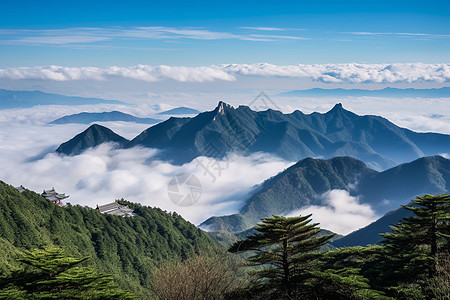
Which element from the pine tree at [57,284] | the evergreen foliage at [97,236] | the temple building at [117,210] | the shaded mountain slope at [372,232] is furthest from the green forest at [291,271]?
the shaded mountain slope at [372,232]

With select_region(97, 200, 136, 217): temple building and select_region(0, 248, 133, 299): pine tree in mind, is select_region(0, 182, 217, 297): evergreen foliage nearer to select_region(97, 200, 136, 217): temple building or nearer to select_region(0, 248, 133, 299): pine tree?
select_region(97, 200, 136, 217): temple building

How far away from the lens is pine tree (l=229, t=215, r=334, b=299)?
1817 centimetres

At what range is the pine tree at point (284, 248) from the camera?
1817 centimetres

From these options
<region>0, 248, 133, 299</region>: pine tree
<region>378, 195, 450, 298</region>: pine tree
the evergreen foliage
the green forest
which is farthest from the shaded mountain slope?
<region>0, 248, 133, 299</region>: pine tree

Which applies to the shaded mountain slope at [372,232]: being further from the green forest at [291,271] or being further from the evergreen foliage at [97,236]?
the green forest at [291,271]

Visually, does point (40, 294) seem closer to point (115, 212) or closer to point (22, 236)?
point (22, 236)

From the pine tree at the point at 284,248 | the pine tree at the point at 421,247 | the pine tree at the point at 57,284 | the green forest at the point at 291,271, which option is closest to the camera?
the pine tree at the point at 57,284

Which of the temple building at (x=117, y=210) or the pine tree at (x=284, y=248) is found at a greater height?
the temple building at (x=117, y=210)

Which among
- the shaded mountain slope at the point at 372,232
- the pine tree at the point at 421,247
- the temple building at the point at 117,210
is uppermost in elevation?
the temple building at the point at 117,210

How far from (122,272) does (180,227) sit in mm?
30681

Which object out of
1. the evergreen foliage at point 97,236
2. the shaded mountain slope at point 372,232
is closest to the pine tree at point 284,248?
the evergreen foliage at point 97,236

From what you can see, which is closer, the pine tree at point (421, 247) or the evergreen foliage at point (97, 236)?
the pine tree at point (421, 247)

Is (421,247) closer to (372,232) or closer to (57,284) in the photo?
(57,284)

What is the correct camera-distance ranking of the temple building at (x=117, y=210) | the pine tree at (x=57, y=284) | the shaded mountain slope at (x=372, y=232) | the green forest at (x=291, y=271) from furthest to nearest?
the shaded mountain slope at (x=372, y=232)
the temple building at (x=117, y=210)
the green forest at (x=291, y=271)
the pine tree at (x=57, y=284)
